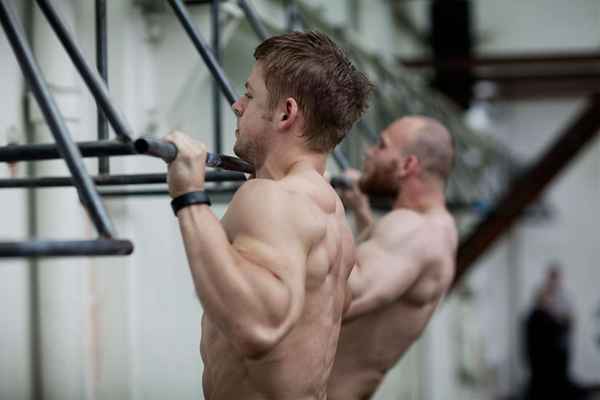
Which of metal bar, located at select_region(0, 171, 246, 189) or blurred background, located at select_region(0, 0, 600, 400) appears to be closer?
metal bar, located at select_region(0, 171, 246, 189)

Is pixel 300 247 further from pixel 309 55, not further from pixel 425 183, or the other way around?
pixel 425 183

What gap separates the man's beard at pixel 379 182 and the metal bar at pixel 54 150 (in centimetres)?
149

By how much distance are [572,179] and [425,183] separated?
9308mm

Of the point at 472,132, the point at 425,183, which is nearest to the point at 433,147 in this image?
the point at 425,183

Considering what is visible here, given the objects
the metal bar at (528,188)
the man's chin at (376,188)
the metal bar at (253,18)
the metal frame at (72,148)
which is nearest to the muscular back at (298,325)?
the metal frame at (72,148)

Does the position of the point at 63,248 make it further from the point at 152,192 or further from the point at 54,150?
the point at 152,192

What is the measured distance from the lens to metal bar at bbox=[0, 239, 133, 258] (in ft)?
4.14

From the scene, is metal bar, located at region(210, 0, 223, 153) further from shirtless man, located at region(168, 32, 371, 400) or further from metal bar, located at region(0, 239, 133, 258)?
metal bar, located at region(0, 239, 133, 258)

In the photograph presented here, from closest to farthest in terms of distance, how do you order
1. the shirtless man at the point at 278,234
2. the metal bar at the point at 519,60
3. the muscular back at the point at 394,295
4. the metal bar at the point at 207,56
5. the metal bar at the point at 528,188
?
the shirtless man at the point at 278,234 < the metal bar at the point at 207,56 < the muscular back at the point at 394,295 < the metal bar at the point at 528,188 < the metal bar at the point at 519,60

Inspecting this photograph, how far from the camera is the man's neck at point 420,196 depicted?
10.1ft

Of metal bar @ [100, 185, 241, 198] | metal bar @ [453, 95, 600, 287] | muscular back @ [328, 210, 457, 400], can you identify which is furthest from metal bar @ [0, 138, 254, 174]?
metal bar @ [453, 95, 600, 287]

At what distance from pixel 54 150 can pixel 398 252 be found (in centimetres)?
140

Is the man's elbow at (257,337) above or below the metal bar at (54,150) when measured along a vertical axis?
below

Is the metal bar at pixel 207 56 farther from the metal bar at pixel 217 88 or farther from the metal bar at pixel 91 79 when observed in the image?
the metal bar at pixel 91 79
